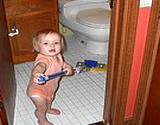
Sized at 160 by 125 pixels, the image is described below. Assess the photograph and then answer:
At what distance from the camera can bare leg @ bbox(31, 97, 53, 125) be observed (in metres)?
1.83

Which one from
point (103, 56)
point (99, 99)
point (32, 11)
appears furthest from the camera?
point (103, 56)

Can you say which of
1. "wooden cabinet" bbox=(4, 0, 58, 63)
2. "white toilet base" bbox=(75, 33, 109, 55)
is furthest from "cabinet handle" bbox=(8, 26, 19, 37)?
"white toilet base" bbox=(75, 33, 109, 55)

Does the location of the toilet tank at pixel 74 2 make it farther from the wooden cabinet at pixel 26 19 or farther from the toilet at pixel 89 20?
the wooden cabinet at pixel 26 19

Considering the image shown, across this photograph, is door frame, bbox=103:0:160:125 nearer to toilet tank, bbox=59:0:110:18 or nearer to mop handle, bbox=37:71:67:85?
mop handle, bbox=37:71:67:85

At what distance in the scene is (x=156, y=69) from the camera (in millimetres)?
1501

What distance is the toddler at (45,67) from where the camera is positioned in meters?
1.78

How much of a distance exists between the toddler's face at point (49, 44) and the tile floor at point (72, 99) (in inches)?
20.4

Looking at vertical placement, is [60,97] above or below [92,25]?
below

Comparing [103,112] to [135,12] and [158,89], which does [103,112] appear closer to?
[158,89]

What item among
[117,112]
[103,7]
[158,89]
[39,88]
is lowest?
[117,112]

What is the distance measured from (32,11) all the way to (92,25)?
53 centimetres

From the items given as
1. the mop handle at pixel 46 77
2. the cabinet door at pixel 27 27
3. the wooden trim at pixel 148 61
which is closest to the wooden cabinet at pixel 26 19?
the cabinet door at pixel 27 27

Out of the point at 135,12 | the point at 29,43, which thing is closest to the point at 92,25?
the point at 29,43

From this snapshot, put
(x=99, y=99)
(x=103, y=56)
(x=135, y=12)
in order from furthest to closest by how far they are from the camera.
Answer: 1. (x=103, y=56)
2. (x=99, y=99)
3. (x=135, y=12)
